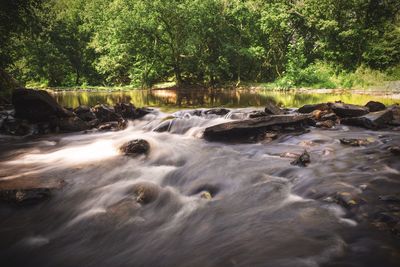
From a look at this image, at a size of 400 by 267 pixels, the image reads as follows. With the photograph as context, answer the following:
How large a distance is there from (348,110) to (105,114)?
8.82 m

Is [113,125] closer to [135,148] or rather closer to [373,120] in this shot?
[135,148]

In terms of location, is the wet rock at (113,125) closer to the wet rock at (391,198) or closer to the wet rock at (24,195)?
the wet rock at (24,195)

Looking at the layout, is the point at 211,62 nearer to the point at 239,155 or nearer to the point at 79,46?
the point at 79,46

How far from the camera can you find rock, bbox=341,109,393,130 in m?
9.98

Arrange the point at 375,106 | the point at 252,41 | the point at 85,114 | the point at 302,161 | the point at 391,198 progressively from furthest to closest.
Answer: the point at 252,41 < the point at 85,114 < the point at 375,106 < the point at 302,161 < the point at 391,198

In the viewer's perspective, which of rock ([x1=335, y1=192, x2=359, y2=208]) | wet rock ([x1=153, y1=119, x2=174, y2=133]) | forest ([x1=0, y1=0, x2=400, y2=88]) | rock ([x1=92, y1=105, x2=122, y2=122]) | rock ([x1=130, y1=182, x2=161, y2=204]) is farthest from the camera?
forest ([x1=0, y1=0, x2=400, y2=88])

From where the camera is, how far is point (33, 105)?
36.4ft

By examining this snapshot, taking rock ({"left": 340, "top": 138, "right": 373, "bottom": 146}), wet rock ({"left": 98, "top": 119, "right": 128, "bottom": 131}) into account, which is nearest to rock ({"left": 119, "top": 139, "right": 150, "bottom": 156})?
wet rock ({"left": 98, "top": 119, "right": 128, "bottom": 131})

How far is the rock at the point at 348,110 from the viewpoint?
1106cm

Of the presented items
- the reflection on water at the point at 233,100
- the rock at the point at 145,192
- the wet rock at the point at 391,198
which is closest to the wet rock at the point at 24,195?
the rock at the point at 145,192

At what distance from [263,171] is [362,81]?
23230 millimetres

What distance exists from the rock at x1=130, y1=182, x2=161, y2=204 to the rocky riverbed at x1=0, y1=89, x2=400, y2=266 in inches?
1.2

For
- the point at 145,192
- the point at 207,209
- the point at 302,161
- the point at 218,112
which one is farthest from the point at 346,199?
the point at 218,112

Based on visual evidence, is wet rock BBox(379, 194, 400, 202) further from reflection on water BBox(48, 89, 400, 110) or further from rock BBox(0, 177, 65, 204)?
reflection on water BBox(48, 89, 400, 110)
